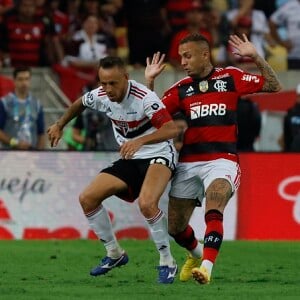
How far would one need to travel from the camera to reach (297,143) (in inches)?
716

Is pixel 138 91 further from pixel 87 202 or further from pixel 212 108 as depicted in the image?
pixel 87 202

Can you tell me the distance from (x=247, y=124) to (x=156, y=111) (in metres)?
7.11

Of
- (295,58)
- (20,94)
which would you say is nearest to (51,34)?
(20,94)

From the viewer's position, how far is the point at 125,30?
21.4 m

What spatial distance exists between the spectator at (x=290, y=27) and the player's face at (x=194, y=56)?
9513 millimetres

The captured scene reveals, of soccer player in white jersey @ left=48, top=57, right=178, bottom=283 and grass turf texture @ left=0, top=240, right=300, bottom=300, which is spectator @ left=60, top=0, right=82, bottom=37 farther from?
soccer player in white jersey @ left=48, top=57, right=178, bottom=283

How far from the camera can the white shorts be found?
11445mm

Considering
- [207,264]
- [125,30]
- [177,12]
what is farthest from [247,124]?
[207,264]

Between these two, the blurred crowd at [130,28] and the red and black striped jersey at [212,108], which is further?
the blurred crowd at [130,28]

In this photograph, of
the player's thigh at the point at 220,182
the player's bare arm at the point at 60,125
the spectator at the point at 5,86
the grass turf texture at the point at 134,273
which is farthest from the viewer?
the spectator at the point at 5,86

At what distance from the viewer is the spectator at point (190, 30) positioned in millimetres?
20266

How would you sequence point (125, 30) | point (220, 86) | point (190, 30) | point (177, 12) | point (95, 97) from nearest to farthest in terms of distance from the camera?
1. point (220, 86)
2. point (95, 97)
3. point (190, 30)
4. point (177, 12)
5. point (125, 30)

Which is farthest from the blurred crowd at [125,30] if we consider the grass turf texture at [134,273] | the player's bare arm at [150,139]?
the player's bare arm at [150,139]

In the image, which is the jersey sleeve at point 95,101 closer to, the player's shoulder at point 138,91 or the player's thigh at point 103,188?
the player's shoulder at point 138,91
